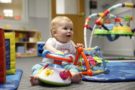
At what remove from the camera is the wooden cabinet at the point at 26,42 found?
4617mm

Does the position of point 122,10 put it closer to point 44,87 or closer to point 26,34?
point 26,34

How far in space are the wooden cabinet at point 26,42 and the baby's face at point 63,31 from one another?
3.17m

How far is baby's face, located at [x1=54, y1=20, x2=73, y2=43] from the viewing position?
144 cm

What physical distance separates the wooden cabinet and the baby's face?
317 centimetres

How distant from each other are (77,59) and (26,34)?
11.3 ft

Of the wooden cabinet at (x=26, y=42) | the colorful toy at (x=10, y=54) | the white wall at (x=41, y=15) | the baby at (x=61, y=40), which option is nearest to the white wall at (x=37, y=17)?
the white wall at (x=41, y=15)

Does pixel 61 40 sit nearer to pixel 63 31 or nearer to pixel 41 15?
pixel 63 31

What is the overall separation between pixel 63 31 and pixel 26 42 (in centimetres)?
338

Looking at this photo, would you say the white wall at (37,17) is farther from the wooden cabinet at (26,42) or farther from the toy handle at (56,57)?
the toy handle at (56,57)

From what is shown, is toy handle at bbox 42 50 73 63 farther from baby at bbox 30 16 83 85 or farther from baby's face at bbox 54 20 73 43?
baby's face at bbox 54 20 73 43

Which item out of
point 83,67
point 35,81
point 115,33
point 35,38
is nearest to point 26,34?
point 35,38

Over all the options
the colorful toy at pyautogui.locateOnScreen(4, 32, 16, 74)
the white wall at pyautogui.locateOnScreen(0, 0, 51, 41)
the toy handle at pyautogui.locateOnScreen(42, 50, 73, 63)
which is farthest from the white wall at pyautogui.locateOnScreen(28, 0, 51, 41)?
the toy handle at pyautogui.locateOnScreen(42, 50, 73, 63)

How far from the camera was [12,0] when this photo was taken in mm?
4930

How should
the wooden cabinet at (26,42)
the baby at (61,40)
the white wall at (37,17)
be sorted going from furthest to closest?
the white wall at (37,17), the wooden cabinet at (26,42), the baby at (61,40)
